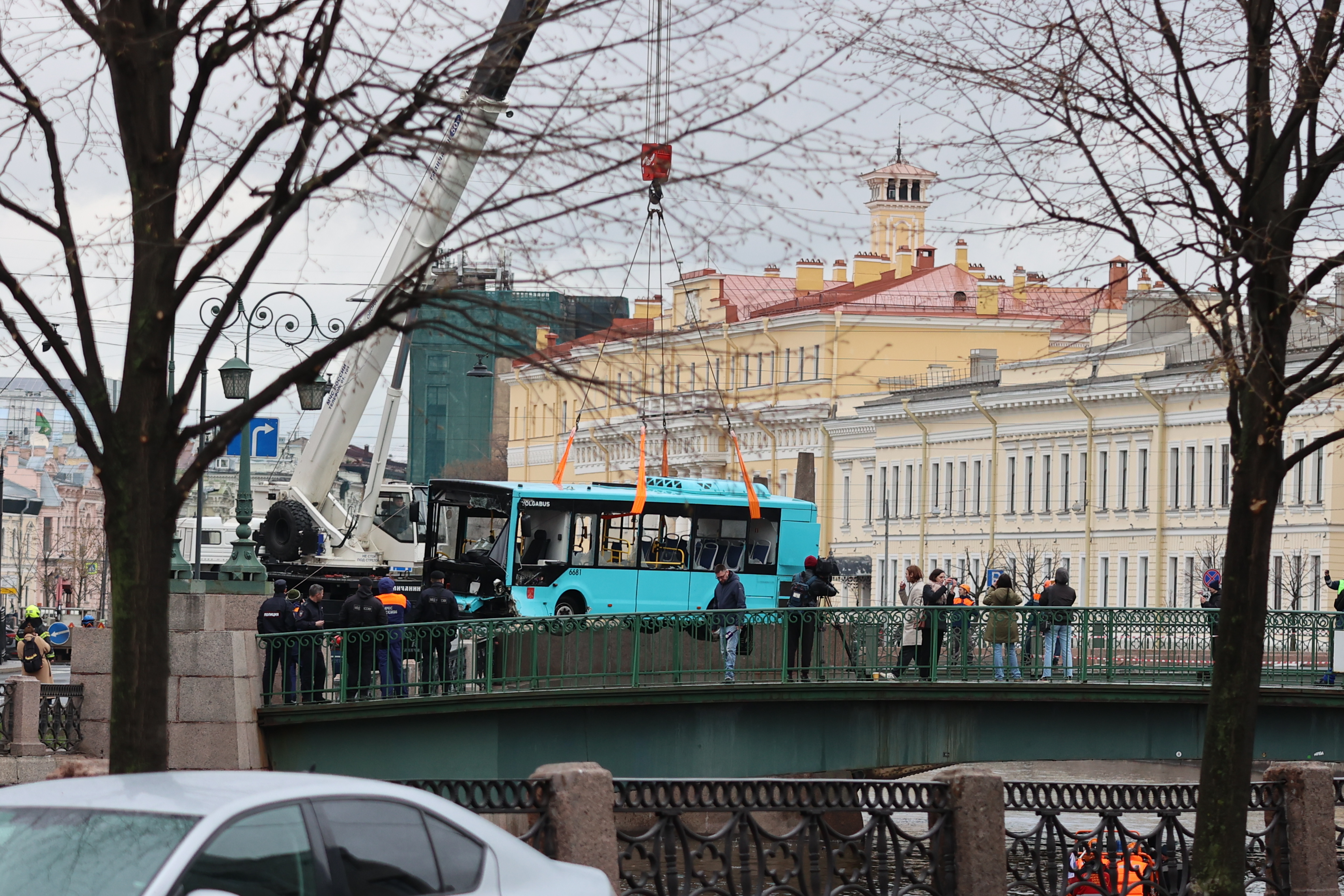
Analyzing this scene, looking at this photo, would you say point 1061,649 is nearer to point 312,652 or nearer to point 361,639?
point 361,639

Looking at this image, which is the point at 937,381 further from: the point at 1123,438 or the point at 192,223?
the point at 192,223

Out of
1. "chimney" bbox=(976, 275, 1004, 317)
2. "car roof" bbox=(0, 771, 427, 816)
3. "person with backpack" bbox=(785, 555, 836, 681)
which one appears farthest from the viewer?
"chimney" bbox=(976, 275, 1004, 317)

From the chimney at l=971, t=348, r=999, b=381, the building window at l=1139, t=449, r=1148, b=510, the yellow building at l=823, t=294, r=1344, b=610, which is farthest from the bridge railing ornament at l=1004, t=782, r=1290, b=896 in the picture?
the chimney at l=971, t=348, r=999, b=381

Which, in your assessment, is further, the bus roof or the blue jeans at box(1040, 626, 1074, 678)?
the bus roof

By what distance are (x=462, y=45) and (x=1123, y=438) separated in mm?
66132

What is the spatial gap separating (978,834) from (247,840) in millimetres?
6198

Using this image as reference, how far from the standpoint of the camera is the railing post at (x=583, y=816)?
35.6ft

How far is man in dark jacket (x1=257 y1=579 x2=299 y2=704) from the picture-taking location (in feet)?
80.7

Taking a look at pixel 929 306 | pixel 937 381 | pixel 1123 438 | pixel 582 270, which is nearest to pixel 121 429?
pixel 582 270

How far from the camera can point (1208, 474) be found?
70750mm

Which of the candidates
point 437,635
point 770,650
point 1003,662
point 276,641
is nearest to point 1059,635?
point 1003,662

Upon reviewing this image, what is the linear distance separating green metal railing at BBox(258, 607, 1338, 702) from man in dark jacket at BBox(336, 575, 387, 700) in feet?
0.11

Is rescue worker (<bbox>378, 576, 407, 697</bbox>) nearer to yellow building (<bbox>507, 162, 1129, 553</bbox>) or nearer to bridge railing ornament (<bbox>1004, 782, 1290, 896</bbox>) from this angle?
bridge railing ornament (<bbox>1004, 782, 1290, 896</bbox>)

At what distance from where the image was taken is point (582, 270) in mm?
9852
